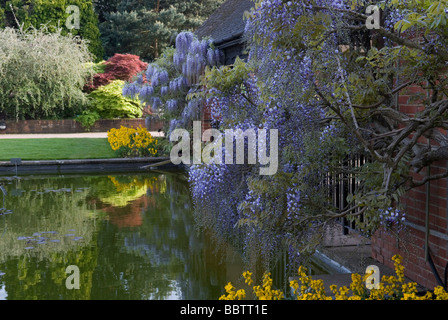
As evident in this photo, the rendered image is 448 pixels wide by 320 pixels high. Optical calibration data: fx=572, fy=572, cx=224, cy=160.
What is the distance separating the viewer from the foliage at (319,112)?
4219 mm

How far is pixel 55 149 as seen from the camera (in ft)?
64.4

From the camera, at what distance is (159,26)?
114 feet

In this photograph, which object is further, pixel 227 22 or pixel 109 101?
pixel 109 101

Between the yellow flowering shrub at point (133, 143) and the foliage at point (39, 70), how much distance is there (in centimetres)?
729

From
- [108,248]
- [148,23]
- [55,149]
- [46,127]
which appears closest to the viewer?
[108,248]

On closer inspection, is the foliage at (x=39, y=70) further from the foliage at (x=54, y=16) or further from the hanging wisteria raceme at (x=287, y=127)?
the hanging wisteria raceme at (x=287, y=127)

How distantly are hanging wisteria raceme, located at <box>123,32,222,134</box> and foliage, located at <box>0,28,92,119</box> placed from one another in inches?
266

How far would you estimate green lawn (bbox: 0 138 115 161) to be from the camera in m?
18.5

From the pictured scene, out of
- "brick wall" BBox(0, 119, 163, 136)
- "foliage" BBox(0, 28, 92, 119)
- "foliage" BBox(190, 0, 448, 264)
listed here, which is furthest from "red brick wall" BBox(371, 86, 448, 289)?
"brick wall" BBox(0, 119, 163, 136)

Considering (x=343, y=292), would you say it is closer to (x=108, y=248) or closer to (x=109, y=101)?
A: (x=108, y=248)

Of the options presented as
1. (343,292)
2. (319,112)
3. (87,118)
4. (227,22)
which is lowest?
(343,292)

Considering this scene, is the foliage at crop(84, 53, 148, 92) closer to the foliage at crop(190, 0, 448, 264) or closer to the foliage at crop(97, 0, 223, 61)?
the foliage at crop(97, 0, 223, 61)

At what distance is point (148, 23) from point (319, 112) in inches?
1298

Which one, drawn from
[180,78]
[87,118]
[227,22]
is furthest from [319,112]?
[87,118]
